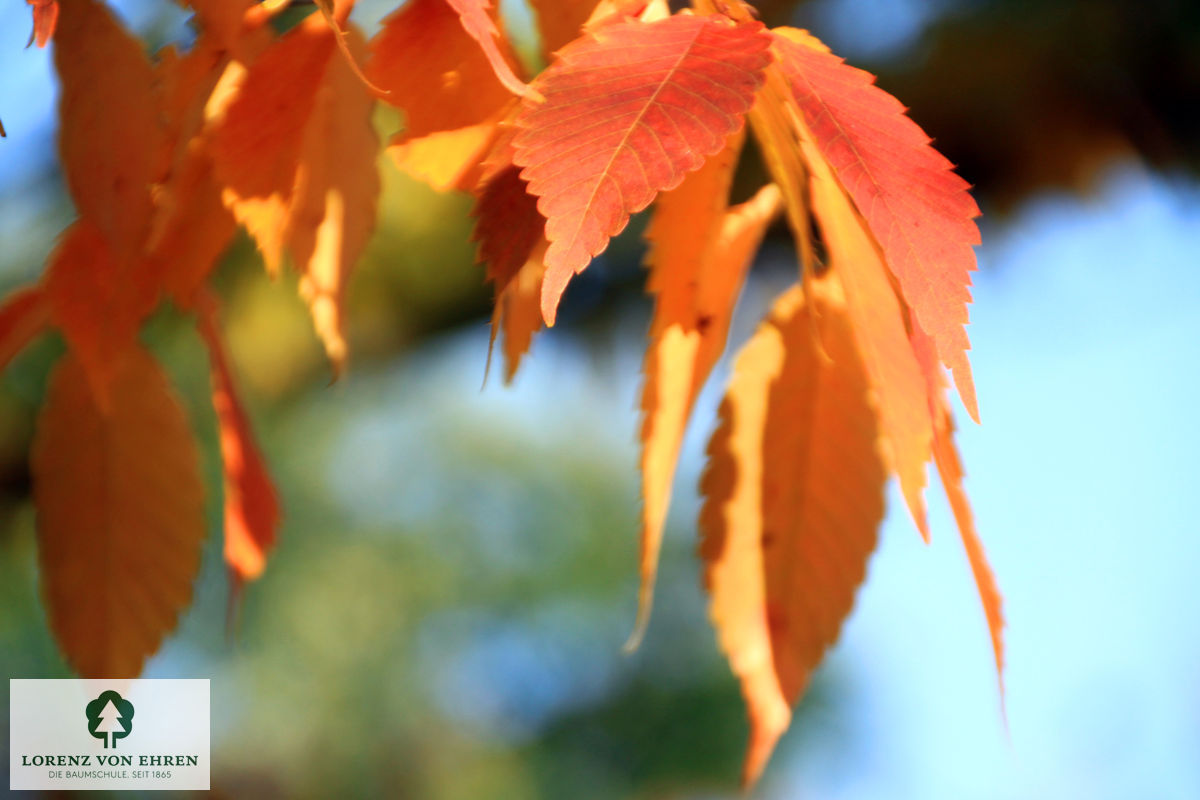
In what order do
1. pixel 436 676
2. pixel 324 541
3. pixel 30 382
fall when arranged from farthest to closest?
1. pixel 436 676
2. pixel 324 541
3. pixel 30 382

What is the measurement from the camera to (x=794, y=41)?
0.75ft

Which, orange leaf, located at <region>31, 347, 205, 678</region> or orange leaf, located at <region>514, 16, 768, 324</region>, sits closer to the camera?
orange leaf, located at <region>514, 16, 768, 324</region>

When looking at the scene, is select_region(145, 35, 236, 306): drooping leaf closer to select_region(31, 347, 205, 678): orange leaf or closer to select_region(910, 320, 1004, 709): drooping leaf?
select_region(31, 347, 205, 678): orange leaf

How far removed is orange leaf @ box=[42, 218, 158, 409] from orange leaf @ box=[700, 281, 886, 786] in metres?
0.19

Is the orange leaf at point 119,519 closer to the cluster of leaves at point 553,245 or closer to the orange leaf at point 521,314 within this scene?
the cluster of leaves at point 553,245

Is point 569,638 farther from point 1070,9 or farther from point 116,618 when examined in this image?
point 116,618

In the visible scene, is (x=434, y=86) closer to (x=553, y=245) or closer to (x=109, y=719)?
(x=553, y=245)

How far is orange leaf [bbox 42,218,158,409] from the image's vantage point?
11.1 inches

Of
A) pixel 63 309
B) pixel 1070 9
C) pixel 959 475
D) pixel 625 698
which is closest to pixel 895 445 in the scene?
pixel 959 475

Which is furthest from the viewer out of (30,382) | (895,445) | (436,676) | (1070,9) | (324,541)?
(436,676)

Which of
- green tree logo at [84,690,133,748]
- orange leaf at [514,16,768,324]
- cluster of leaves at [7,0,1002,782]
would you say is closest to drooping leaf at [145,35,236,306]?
cluster of leaves at [7,0,1002,782]

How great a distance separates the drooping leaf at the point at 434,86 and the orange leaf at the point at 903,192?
0.28 feet

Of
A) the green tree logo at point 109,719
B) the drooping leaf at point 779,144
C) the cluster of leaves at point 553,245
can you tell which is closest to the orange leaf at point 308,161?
the cluster of leaves at point 553,245

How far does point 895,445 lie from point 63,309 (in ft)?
0.80
